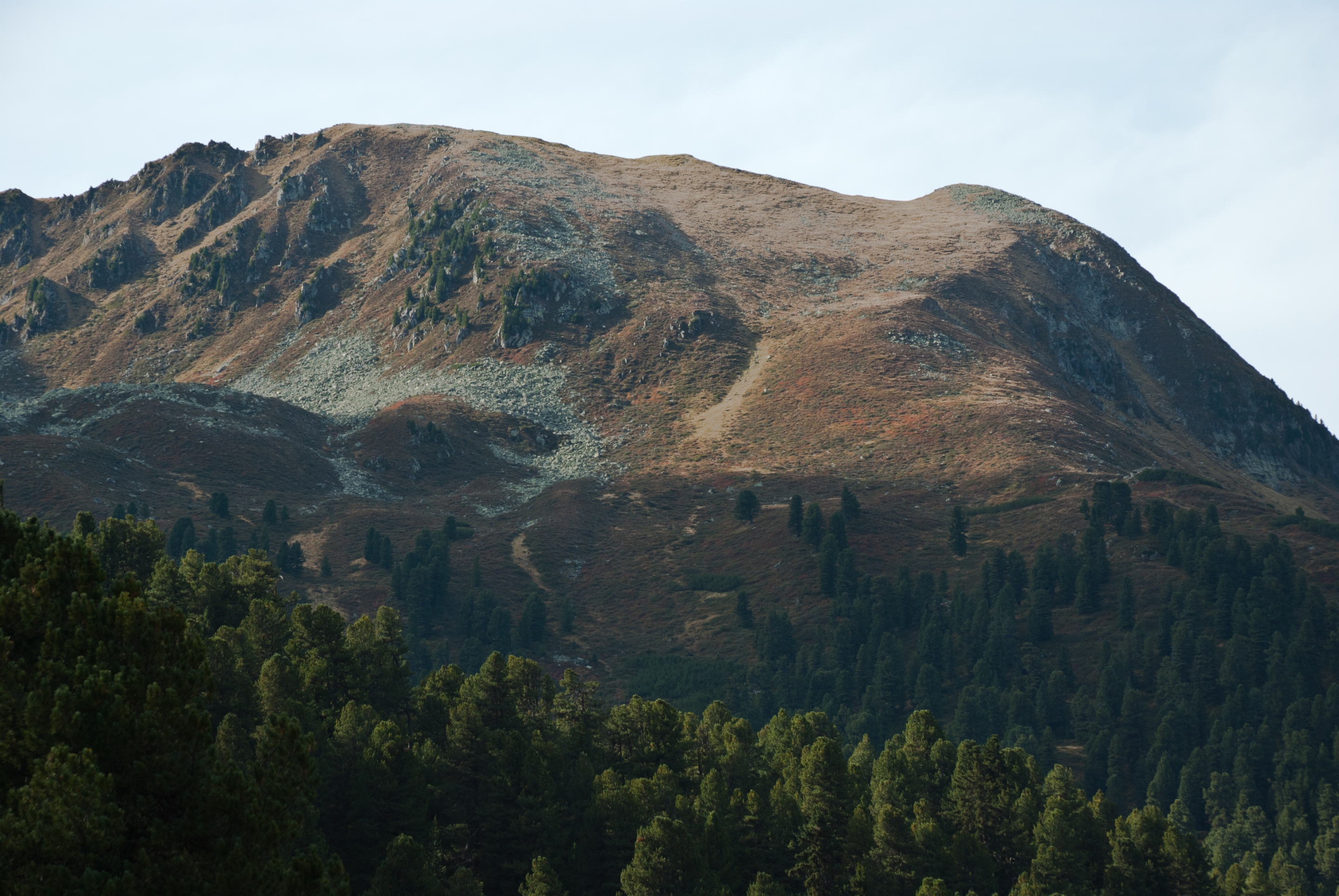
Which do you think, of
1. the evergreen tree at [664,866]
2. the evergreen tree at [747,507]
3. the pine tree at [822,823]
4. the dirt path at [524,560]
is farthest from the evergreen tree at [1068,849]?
the evergreen tree at [747,507]

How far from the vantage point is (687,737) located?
63.2 meters

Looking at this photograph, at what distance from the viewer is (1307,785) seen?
3809 inches

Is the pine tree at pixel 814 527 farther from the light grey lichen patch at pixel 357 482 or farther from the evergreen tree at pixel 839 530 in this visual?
the light grey lichen patch at pixel 357 482

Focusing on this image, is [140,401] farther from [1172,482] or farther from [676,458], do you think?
[1172,482]

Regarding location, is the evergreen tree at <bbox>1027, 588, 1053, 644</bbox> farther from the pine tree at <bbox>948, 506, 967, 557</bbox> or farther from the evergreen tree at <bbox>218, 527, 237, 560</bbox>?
the evergreen tree at <bbox>218, 527, 237, 560</bbox>

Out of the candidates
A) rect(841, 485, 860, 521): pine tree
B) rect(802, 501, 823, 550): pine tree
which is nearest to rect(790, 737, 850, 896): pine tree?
rect(802, 501, 823, 550): pine tree

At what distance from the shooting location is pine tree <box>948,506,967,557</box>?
142125 mm

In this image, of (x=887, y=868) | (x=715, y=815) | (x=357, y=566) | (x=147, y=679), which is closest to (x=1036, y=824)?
(x=887, y=868)

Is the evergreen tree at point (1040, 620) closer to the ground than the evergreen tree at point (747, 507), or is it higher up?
closer to the ground

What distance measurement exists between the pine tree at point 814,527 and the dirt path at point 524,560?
113ft

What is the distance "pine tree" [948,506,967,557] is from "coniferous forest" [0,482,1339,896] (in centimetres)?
Result: 29

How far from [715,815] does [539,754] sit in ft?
28.0

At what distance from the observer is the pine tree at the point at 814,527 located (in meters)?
147

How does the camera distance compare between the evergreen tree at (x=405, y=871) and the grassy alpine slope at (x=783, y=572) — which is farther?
the grassy alpine slope at (x=783, y=572)
